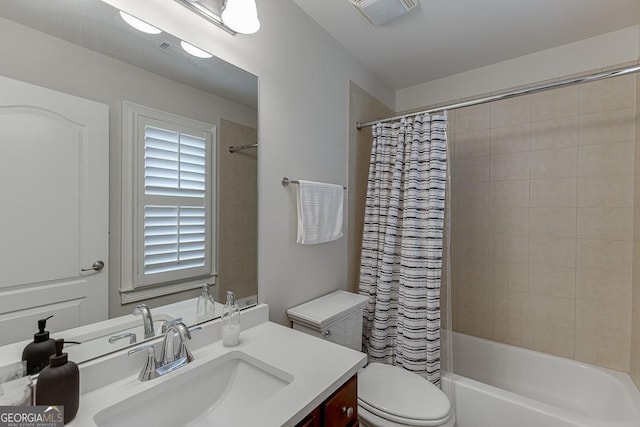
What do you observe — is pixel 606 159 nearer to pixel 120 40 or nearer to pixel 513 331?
pixel 513 331

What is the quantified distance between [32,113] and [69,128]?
0.08m

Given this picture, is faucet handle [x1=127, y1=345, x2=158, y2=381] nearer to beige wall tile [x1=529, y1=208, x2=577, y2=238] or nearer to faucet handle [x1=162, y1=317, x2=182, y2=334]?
faucet handle [x1=162, y1=317, x2=182, y2=334]

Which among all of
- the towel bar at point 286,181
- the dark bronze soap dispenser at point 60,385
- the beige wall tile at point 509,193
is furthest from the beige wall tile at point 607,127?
the dark bronze soap dispenser at point 60,385

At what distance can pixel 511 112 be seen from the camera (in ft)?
7.22

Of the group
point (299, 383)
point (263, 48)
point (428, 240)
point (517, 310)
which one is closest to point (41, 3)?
point (263, 48)

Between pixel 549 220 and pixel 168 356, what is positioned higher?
pixel 549 220

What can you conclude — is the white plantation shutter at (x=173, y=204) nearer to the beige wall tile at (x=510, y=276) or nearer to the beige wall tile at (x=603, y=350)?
the beige wall tile at (x=510, y=276)

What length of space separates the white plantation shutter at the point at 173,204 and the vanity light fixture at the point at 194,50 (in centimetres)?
30

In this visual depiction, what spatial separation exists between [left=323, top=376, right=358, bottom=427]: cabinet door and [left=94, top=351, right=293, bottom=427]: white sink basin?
146mm

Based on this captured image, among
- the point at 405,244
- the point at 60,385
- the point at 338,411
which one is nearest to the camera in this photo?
the point at 60,385

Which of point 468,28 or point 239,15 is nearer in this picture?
point 239,15

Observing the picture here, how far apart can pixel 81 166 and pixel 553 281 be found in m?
2.67

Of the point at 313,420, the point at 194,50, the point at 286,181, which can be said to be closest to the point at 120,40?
the point at 194,50

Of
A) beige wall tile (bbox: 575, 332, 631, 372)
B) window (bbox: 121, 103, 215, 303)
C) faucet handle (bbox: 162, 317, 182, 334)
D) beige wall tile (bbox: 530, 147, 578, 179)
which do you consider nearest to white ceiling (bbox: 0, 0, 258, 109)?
window (bbox: 121, 103, 215, 303)
